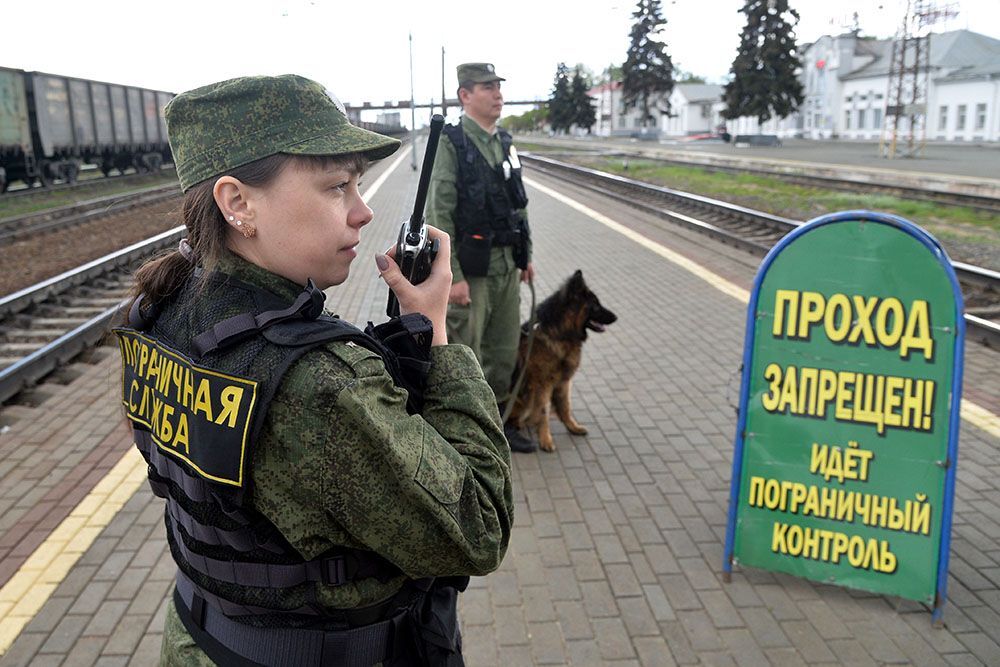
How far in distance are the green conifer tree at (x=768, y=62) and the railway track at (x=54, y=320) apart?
2315 inches

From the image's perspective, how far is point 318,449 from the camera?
1.21 metres

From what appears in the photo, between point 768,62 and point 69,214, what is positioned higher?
point 768,62

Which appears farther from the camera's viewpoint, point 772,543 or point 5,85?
point 5,85

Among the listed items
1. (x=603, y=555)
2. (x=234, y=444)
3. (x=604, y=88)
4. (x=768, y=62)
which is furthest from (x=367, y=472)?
(x=604, y=88)

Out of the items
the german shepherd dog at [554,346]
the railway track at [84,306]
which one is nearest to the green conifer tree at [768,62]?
the railway track at [84,306]

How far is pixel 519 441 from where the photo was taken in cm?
514

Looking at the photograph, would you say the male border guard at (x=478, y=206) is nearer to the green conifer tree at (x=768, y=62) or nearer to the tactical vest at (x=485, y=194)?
the tactical vest at (x=485, y=194)

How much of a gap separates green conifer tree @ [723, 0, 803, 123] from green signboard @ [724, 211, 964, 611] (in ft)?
206

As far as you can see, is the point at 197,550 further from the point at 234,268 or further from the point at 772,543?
the point at 772,543

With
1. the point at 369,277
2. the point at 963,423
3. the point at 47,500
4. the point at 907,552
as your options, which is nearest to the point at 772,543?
the point at 907,552

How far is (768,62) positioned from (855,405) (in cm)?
6418

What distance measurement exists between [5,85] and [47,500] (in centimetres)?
2258

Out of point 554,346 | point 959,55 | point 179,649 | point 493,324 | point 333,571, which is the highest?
point 959,55

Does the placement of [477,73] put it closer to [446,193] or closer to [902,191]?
[446,193]
